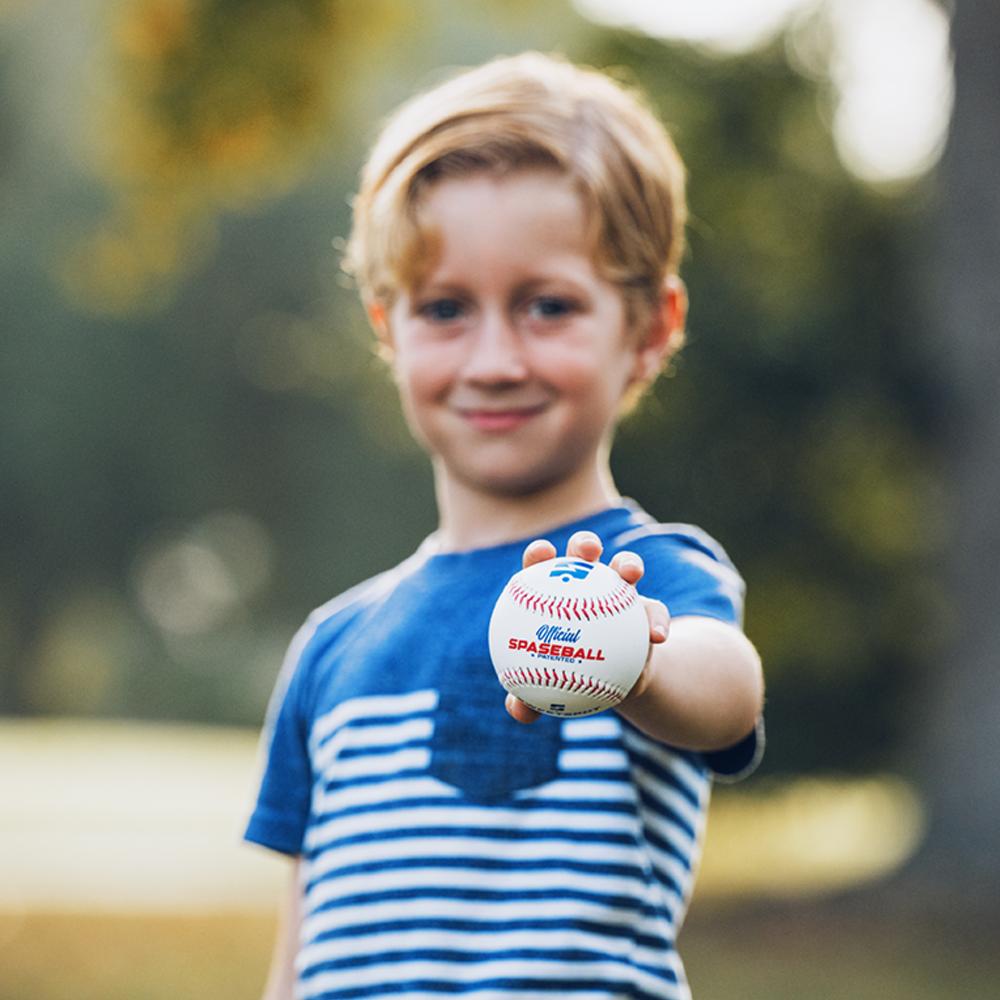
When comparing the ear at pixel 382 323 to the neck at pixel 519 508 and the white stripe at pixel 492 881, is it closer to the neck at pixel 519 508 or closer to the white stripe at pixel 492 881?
the neck at pixel 519 508

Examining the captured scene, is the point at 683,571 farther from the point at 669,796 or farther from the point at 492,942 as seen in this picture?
the point at 492,942

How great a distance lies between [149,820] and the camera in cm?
1775

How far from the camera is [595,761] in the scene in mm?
2467

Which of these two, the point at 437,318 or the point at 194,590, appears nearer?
the point at 437,318

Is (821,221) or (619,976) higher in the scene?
(821,221)

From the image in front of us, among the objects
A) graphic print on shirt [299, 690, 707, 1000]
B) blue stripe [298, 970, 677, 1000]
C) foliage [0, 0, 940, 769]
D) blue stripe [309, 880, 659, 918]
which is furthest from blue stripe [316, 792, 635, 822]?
foliage [0, 0, 940, 769]

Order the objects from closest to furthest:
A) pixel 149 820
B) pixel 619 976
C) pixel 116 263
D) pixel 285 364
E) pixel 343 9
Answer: pixel 619 976, pixel 343 9, pixel 116 263, pixel 149 820, pixel 285 364

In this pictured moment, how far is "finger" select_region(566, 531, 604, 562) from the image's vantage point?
2.10 metres

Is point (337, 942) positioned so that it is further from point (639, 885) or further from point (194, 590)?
point (194, 590)

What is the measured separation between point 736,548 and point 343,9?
3564mm

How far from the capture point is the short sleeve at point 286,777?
2818mm

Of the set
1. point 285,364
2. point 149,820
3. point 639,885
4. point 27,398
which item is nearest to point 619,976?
point 639,885

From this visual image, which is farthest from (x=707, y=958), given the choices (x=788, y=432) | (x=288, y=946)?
(x=288, y=946)

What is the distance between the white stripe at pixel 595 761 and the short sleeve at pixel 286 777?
0.54 meters
